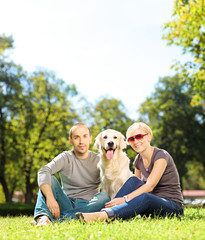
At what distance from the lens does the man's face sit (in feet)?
16.5

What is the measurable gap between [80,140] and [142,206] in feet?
5.05

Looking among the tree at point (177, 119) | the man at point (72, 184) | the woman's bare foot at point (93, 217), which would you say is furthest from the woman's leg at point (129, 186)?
the tree at point (177, 119)

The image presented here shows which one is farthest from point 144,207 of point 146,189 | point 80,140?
point 80,140

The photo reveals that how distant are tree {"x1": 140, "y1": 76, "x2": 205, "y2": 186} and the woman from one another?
23487 millimetres

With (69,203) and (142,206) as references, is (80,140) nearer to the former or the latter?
(69,203)

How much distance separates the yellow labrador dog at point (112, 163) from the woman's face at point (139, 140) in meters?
0.82

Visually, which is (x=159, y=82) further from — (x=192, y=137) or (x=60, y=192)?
(x=60, y=192)

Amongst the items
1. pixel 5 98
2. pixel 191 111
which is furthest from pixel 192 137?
pixel 5 98

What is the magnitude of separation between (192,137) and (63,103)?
12.6m

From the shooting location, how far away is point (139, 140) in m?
4.64

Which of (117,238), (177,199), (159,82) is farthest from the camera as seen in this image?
(159,82)

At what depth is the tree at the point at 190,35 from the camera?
12.0 m

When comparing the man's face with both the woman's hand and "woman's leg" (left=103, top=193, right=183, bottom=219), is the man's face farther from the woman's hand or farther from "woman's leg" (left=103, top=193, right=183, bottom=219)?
"woman's leg" (left=103, top=193, right=183, bottom=219)

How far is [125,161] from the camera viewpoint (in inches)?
217
